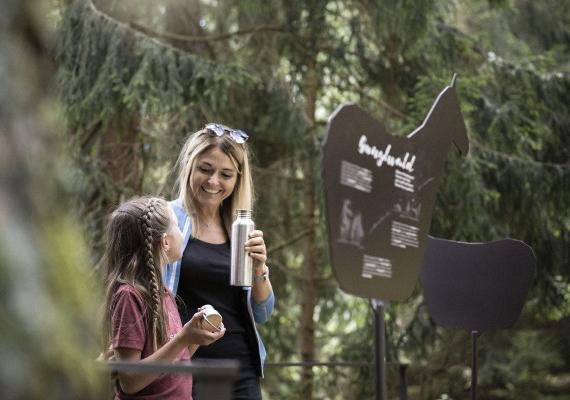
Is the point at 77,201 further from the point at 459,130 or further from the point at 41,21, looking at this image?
the point at 41,21

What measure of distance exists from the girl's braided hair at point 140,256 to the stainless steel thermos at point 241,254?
0.19 m

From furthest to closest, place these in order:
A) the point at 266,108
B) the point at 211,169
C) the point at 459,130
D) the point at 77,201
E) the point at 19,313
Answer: the point at 266,108
the point at 77,201
the point at 211,169
the point at 459,130
the point at 19,313

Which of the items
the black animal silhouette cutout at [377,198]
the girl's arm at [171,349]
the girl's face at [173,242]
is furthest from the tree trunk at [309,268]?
the black animal silhouette cutout at [377,198]

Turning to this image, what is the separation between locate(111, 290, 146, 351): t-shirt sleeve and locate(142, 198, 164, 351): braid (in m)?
0.03

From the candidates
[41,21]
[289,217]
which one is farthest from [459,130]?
[289,217]

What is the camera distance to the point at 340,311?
30.7 ft

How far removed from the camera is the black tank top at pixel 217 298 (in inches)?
118

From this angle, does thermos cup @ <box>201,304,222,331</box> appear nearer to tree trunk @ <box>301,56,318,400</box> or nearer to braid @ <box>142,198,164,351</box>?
braid @ <box>142,198,164,351</box>

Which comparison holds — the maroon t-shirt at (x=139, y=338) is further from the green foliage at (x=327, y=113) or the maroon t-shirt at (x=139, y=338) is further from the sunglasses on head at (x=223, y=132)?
the green foliage at (x=327, y=113)

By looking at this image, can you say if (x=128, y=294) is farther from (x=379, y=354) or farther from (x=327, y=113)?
(x=327, y=113)

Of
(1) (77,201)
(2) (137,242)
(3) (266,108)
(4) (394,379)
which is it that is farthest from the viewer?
(4) (394,379)

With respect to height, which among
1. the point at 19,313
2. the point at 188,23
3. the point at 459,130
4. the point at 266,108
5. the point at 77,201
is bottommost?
the point at 19,313

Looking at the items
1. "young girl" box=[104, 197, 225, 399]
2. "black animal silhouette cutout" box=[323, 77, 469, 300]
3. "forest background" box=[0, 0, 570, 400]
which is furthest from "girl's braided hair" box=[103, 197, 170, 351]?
"forest background" box=[0, 0, 570, 400]

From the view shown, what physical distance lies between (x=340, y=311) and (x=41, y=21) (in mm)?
8586
